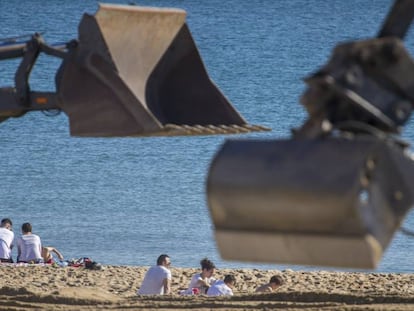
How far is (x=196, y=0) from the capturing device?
62.4m

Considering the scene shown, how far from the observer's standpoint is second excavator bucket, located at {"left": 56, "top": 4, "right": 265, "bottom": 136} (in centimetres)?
873

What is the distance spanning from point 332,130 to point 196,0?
185 feet

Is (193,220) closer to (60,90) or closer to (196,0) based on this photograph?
(60,90)

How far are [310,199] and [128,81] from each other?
331 cm

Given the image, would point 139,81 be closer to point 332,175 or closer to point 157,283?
point 332,175

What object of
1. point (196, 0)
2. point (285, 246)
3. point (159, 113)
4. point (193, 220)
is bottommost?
point (196, 0)

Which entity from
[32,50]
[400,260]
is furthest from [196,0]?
[32,50]

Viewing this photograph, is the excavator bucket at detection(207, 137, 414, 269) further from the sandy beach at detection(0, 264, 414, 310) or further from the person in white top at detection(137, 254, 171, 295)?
the person in white top at detection(137, 254, 171, 295)

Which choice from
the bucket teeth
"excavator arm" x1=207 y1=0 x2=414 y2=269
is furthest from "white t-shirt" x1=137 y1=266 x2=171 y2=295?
"excavator arm" x1=207 y1=0 x2=414 y2=269

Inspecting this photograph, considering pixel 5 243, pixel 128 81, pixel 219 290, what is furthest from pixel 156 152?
pixel 128 81

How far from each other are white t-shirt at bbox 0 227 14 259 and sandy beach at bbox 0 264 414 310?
41 centimetres

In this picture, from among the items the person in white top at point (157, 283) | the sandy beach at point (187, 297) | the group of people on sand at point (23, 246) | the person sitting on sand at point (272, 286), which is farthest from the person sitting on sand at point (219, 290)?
the group of people on sand at point (23, 246)

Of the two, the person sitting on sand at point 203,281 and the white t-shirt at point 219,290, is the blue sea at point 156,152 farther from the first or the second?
the person sitting on sand at point 203,281

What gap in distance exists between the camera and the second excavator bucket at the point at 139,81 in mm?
8734
